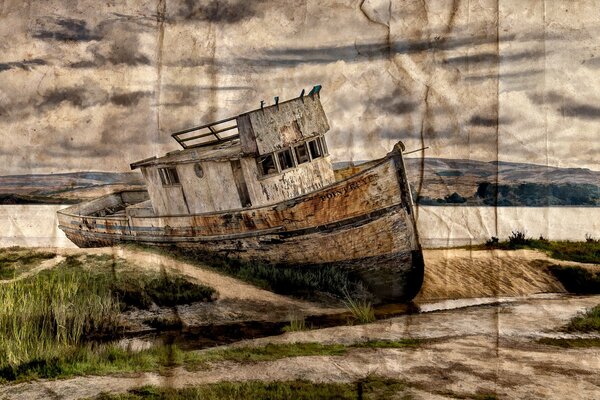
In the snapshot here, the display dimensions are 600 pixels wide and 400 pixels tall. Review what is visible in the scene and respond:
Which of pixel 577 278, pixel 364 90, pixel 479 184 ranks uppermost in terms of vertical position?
pixel 364 90

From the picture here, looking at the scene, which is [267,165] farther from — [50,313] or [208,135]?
[50,313]

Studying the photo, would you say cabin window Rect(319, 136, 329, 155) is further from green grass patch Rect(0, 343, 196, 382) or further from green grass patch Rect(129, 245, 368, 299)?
Answer: green grass patch Rect(0, 343, 196, 382)

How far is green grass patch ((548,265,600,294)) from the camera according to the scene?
262 inches

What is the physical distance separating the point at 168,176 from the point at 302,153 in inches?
66.3

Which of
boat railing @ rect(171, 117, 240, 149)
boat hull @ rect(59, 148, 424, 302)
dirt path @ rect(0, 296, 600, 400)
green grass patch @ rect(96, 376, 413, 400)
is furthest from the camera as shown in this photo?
boat railing @ rect(171, 117, 240, 149)

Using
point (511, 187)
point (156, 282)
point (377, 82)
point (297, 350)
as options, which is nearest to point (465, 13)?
point (377, 82)

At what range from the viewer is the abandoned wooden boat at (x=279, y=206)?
5.99m

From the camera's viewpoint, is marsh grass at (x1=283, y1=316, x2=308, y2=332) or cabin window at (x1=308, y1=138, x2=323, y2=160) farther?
cabin window at (x1=308, y1=138, x2=323, y2=160)

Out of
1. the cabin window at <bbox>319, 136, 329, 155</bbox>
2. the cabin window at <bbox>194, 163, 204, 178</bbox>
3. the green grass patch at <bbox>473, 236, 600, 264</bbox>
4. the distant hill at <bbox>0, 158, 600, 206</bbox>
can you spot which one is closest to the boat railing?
the cabin window at <bbox>194, 163, 204, 178</bbox>

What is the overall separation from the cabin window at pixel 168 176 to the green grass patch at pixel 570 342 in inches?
173

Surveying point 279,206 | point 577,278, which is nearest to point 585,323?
point 577,278

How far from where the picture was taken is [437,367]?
4297mm

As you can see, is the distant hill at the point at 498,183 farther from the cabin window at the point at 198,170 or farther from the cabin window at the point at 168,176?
the cabin window at the point at 168,176

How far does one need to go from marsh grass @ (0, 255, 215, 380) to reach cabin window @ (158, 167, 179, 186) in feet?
3.86
